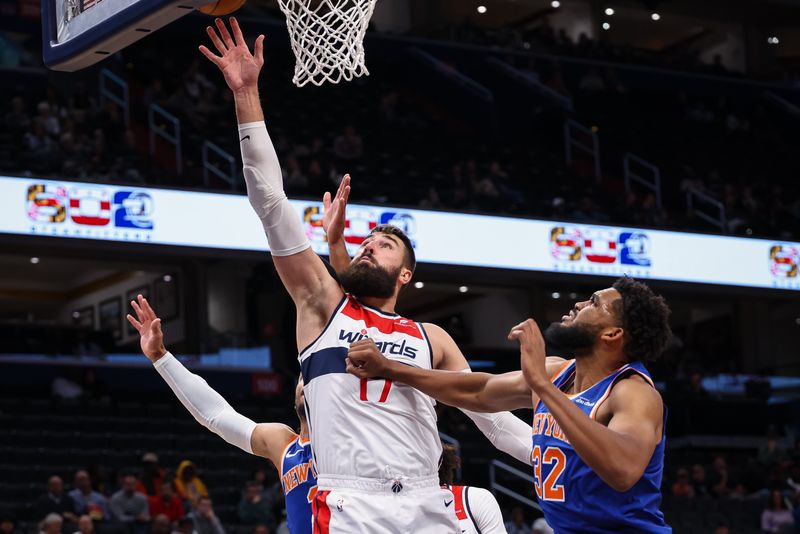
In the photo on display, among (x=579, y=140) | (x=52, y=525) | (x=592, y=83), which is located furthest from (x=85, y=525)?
(x=592, y=83)

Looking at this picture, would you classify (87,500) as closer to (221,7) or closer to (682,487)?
(682,487)

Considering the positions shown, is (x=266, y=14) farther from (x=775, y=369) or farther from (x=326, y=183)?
(x=775, y=369)

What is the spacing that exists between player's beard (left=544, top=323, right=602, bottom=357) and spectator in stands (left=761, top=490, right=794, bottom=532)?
12724 millimetres

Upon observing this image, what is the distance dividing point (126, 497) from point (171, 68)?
1206 centimetres

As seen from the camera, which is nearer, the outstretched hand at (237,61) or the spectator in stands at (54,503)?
the outstretched hand at (237,61)

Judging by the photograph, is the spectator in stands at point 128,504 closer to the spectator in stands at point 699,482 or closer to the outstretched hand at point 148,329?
the outstretched hand at point 148,329

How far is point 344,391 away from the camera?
193 inches

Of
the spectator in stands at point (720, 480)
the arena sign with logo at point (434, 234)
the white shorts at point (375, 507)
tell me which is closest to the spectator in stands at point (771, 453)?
the spectator in stands at point (720, 480)

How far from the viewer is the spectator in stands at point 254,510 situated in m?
14.3

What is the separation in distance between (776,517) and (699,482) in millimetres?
1590

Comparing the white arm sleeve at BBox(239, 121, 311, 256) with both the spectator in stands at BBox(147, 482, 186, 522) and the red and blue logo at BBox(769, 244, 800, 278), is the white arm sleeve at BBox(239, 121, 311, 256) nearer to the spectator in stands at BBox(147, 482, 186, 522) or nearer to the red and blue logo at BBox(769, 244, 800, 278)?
the spectator in stands at BBox(147, 482, 186, 522)

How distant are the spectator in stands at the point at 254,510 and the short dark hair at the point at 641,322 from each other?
33.5 feet

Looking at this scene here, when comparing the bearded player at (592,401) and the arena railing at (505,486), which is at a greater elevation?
the bearded player at (592,401)

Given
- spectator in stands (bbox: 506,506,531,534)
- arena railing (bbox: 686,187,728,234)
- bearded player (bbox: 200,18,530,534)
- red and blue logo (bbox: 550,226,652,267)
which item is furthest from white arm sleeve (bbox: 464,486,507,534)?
arena railing (bbox: 686,187,728,234)
